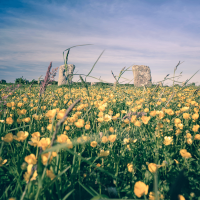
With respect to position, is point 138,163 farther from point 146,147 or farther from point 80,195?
point 80,195

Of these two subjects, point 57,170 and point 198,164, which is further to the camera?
point 198,164

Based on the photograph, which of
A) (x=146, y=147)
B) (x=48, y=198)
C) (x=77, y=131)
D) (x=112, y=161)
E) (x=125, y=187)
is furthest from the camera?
(x=77, y=131)

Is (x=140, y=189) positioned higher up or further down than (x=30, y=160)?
further down

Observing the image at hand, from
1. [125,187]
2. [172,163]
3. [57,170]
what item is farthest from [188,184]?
[57,170]

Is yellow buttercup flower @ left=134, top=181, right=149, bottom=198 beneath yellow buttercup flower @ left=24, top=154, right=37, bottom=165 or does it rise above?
beneath

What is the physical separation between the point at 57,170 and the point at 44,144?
18cm

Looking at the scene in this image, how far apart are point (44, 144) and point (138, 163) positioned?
789 millimetres

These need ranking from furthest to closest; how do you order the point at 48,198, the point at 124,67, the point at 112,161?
the point at 124,67 < the point at 112,161 < the point at 48,198

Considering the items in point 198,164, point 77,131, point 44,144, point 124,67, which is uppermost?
point 124,67

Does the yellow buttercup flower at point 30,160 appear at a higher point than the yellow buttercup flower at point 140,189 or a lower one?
higher

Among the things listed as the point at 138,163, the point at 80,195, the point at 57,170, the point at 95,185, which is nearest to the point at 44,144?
the point at 57,170

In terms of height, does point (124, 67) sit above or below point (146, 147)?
above

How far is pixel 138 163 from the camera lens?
1.19 m

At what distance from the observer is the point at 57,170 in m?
0.83
